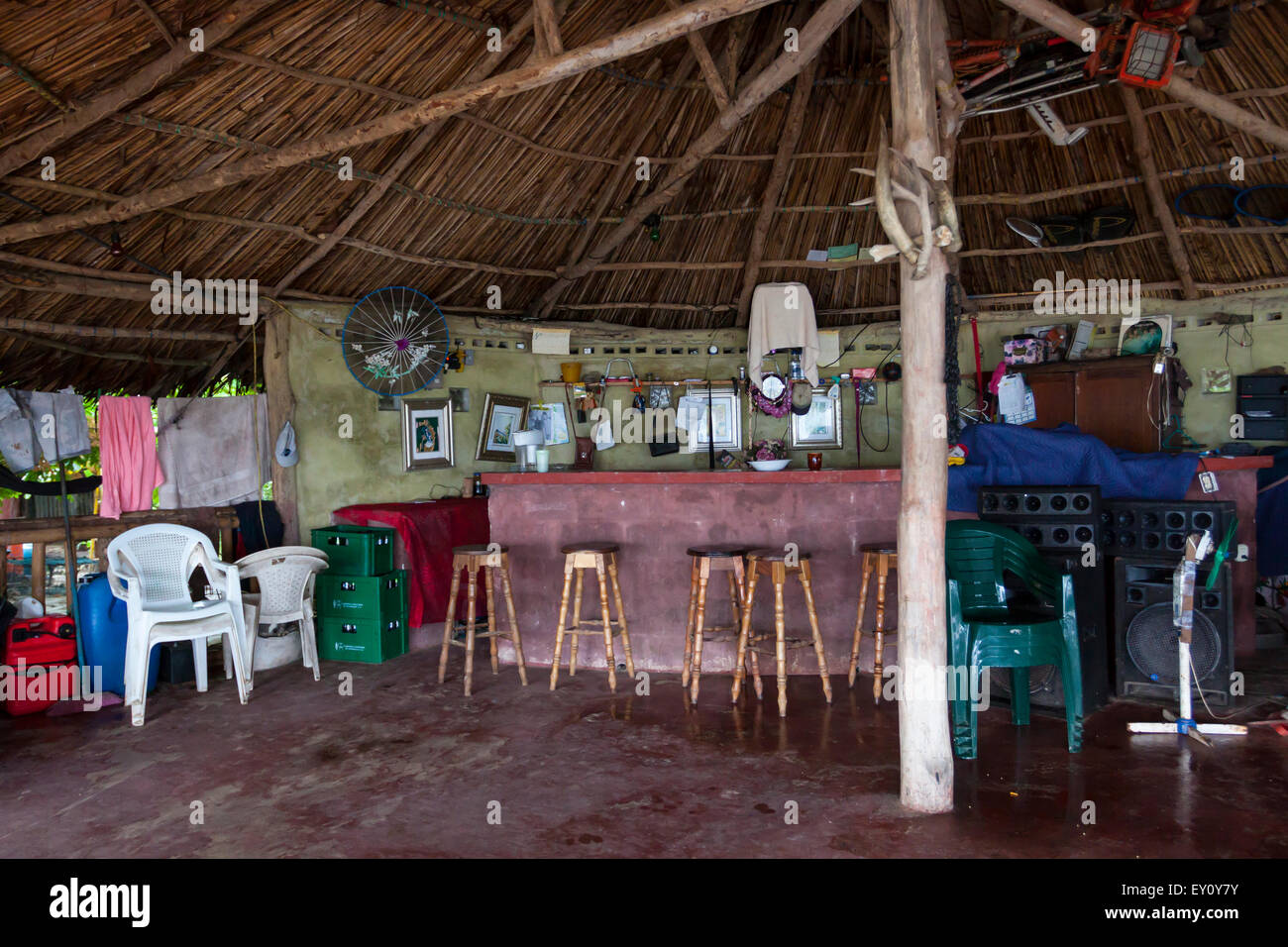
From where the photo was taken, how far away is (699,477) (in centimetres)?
513

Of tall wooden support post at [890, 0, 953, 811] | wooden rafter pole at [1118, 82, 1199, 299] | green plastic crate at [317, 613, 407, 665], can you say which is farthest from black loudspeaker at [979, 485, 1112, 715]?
green plastic crate at [317, 613, 407, 665]

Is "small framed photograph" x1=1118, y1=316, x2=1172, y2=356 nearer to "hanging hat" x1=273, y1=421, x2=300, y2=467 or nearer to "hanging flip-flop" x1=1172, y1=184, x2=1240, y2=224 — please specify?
"hanging flip-flop" x1=1172, y1=184, x2=1240, y2=224

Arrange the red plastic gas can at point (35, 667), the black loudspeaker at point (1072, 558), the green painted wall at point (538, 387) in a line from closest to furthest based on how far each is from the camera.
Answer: the black loudspeaker at point (1072, 558)
the red plastic gas can at point (35, 667)
the green painted wall at point (538, 387)

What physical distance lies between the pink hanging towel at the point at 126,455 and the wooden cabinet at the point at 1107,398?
6678 mm

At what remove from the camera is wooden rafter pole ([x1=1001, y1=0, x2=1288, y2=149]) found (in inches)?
143

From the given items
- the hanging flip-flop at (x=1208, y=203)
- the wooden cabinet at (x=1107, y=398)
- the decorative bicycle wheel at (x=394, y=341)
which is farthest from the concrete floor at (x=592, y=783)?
the hanging flip-flop at (x=1208, y=203)

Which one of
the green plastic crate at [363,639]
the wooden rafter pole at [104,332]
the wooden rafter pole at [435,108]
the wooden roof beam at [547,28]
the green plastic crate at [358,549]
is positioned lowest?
the green plastic crate at [363,639]

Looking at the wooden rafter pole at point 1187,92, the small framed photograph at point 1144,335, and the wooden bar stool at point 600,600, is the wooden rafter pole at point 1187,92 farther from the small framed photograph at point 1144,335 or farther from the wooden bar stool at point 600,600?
the wooden bar stool at point 600,600

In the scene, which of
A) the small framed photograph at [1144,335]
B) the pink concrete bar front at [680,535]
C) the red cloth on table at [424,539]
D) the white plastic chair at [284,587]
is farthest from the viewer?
the small framed photograph at [1144,335]

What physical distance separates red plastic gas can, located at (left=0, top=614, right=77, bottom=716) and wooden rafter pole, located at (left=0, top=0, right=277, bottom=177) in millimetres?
2412

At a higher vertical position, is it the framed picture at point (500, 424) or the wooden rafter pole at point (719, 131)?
the wooden rafter pole at point (719, 131)

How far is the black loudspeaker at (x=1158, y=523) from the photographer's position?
4.29 meters
